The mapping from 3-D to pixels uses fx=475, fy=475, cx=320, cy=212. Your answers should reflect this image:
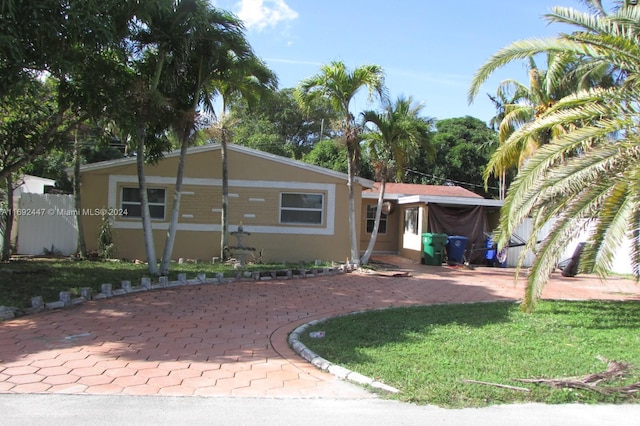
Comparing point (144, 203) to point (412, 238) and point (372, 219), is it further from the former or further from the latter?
point (372, 219)

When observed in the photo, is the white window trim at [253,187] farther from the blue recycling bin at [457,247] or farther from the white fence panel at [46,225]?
the blue recycling bin at [457,247]

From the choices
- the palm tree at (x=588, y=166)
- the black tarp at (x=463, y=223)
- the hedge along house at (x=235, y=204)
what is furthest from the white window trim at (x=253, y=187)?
the palm tree at (x=588, y=166)

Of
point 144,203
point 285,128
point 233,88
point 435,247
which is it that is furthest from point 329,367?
point 285,128

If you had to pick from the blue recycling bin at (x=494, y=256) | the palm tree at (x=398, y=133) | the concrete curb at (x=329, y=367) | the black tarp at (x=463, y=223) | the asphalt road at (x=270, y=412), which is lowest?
the asphalt road at (x=270, y=412)

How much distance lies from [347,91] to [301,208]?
4047mm

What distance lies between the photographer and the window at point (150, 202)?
48.6 feet

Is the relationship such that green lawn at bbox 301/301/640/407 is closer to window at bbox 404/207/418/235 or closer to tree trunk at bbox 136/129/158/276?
Result: tree trunk at bbox 136/129/158/276

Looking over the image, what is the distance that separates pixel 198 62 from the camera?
10.8 metres

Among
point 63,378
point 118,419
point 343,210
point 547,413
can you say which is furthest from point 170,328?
point 343,210

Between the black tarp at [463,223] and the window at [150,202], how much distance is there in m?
9.21

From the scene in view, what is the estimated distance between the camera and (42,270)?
1091cm

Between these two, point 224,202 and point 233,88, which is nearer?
point 233,88

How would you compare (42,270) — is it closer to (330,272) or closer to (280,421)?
(330,272)

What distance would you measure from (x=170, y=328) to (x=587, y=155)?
21.6 feet
